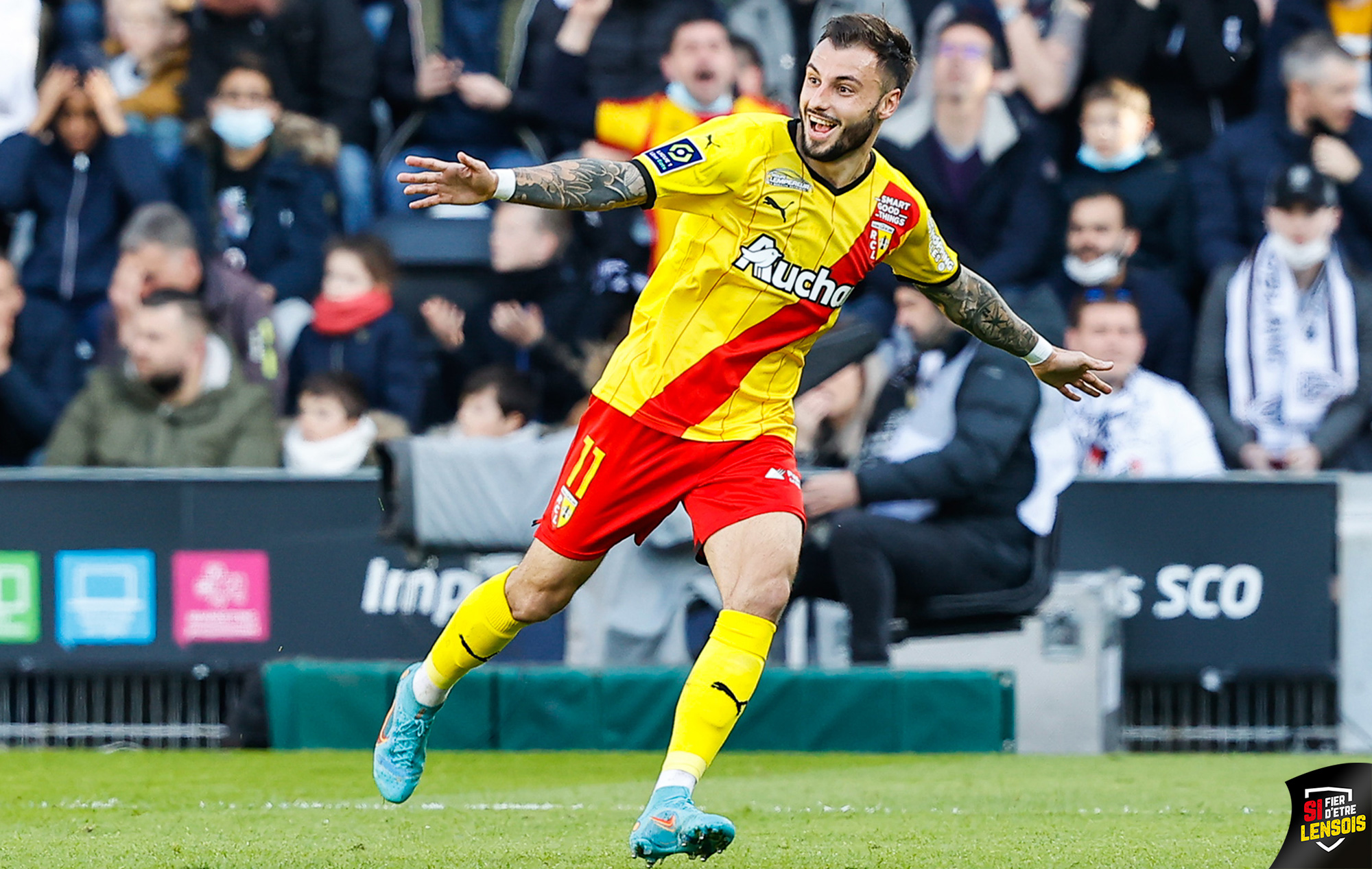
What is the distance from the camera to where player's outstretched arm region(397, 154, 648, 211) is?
4492 millimetres

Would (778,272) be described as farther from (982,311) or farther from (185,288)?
(185,288)

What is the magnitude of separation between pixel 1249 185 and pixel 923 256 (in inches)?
231

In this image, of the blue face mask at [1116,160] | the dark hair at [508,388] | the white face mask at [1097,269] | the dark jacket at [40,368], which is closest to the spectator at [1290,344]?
the white face mask at [1097,269]

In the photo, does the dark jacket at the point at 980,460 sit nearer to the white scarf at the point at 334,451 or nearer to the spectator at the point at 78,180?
the white scarf at the point at 334,451

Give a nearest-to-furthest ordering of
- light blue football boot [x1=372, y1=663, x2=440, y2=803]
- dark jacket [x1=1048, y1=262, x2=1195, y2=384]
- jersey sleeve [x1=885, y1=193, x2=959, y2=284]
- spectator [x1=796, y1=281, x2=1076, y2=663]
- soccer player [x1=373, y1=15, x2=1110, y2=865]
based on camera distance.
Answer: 1. soccer player [x1=373, y1=15, x2=1110, y2=865]
2. jersey sleeve [x1=885, y1=193, x2=959, y2=284]
3. light blue football boot [x1=372, y1=663, x2=440, y2=803]
4. spectator [x1=796, y1=281, x2=1076, y2=663]
5. dark jacket [x1=1048, y1=262, x2=1195, y2=384]

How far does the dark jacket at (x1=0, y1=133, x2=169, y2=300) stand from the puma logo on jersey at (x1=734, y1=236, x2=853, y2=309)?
22.7 ft

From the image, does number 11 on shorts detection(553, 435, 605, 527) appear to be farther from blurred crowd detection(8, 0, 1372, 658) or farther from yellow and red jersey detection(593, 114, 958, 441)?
blurred crowd detection(8, 0, 1372, 658)

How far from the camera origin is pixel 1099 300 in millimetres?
10305

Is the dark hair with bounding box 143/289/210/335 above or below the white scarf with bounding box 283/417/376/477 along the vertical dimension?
above

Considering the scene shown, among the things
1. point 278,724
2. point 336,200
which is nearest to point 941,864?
point 278,724

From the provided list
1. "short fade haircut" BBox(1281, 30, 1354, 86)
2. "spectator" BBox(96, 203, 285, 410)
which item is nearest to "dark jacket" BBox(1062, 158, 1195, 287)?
"short fade haircut" BBox(1281, 30, 1354, 86)

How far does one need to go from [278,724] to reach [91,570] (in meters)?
1.37

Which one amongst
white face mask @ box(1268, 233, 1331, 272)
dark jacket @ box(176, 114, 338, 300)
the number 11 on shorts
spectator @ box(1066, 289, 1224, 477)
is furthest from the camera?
dark jacket @ box(176, 114, 338, 300)

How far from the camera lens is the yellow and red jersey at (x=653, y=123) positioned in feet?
34.9
